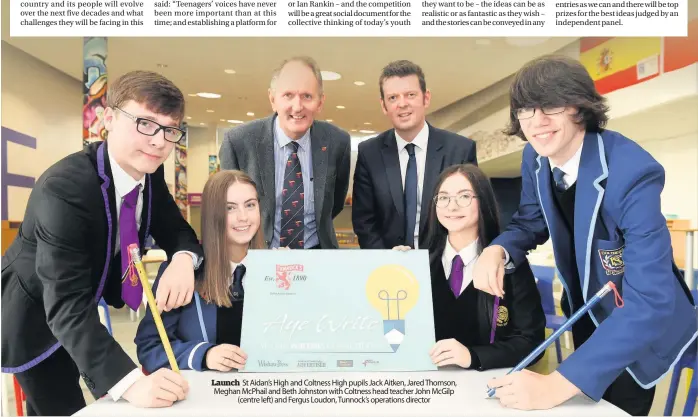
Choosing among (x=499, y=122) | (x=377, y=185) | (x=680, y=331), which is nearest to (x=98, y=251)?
(x=377, y=185)

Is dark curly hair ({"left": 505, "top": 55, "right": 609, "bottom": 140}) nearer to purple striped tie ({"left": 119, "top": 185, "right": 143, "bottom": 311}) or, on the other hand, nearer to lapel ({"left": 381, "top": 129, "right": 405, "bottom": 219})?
lapel ({"left": 381, "top": 129, "right": 405, "bottom": 219})

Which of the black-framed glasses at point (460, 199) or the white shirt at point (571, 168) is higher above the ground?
the white shirt at point (571, 168)

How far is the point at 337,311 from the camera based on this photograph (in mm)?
1295

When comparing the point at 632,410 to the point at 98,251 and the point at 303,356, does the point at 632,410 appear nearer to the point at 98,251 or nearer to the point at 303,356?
the point at 303,356

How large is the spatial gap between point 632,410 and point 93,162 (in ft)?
5.68

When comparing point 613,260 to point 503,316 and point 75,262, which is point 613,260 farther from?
point 75,262

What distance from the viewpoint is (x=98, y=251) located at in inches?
50.8

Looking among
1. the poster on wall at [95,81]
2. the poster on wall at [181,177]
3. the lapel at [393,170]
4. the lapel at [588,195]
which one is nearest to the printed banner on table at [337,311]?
the lapel at [393,170]

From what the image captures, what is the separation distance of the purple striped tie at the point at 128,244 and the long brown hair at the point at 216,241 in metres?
0.20

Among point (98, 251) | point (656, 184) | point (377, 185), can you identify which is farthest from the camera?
point (377, 185)

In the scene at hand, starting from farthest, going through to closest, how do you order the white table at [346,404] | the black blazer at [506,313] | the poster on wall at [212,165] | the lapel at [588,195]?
the poster on wall at [212,165] < the black blazer at [506,313] < the lapel at [588,195] < the white table at [346,404]

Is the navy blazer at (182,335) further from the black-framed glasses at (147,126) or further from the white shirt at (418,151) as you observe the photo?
the white shirt at (418,151)

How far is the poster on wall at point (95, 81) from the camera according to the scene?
1.42 meters
